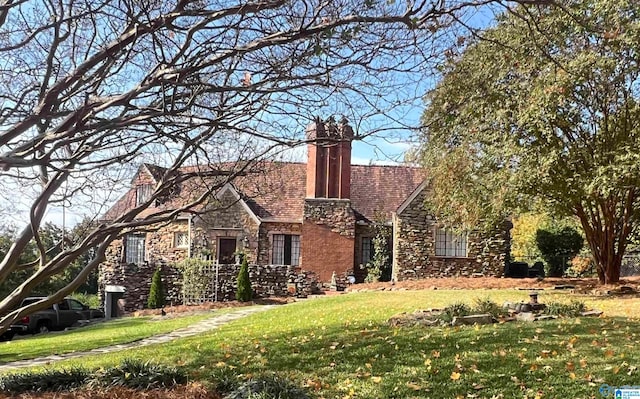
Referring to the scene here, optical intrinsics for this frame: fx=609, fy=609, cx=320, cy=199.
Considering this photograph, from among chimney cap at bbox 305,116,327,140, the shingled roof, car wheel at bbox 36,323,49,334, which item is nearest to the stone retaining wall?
the shingled roof

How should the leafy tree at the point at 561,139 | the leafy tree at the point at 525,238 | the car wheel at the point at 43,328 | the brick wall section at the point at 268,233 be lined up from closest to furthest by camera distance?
the leafy tree at the point at 561,139
the car wheel at the point at 43,328
the brick wall section at the point at 268,233
the leafy tree at the point at 525,238

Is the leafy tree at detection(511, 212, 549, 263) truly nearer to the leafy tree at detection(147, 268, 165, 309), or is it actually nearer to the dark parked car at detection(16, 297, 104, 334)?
the leafy tree at detection(147, 268, 165, 309)

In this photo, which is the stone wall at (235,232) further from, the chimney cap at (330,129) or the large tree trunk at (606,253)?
the chimney cap at (330,129)

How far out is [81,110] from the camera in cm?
403

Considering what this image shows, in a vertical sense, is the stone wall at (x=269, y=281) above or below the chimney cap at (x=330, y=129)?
below

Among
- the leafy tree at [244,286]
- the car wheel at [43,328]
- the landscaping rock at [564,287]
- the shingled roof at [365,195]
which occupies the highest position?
the shingled roof at [365,195]

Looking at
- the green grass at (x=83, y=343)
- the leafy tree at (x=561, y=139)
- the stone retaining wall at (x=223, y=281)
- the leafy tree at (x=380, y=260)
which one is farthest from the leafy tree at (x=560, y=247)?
the green grass at (x=83, y=343)

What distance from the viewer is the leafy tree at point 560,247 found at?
88.9 ft

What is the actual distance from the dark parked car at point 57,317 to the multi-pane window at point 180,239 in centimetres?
601

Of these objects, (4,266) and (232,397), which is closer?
(4,266)

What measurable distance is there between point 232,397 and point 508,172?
39.1 feet

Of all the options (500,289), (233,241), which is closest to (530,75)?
(500,289)

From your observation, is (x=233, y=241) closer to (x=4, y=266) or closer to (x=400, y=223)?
(x=400, y=223)

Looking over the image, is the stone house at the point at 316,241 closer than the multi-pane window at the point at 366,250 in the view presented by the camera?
Yes
